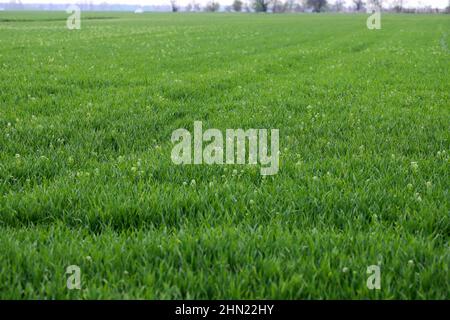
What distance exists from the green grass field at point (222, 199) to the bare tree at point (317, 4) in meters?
161

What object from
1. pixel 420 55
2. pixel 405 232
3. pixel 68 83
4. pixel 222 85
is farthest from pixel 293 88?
pixel 420 55

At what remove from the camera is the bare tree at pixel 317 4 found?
161125 millimetres

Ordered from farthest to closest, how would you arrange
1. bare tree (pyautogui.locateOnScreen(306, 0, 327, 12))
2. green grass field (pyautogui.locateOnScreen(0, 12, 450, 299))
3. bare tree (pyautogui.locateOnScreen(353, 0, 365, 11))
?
bare tree (pyautogui.locateOnScreen(353, 0, 365, 11))
bare tree (pyautogui.locateOnScreen(306, 0, 327, 12))
green grass field (pyautogui.locateOnScreen(0, 12, 450, 299))

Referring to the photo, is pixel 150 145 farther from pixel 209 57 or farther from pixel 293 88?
pixel 209 57

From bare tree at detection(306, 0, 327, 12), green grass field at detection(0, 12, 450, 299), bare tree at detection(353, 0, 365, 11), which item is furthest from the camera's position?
bare tree at detection(353, 0, 365, 11)

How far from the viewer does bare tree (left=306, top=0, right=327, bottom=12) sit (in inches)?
6344

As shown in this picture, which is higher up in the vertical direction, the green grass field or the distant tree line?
the distant tree line

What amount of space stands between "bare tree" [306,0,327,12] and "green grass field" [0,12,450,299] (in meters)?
161

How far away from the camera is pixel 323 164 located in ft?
20.3

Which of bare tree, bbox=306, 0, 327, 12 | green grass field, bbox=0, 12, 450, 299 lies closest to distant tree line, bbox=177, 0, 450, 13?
bare tree, bbox=306, 0, 327, 12

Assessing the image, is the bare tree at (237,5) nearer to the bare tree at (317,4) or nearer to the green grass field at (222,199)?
the bare tree at (317,4)

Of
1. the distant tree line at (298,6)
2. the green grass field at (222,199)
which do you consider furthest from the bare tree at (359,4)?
the green grass field at (222,199)

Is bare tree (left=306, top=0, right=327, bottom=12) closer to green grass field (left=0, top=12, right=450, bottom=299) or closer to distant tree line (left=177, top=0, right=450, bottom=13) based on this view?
distant tree line (left=177, top=0, right=450, bottom=13)

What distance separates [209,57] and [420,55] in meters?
9.78
